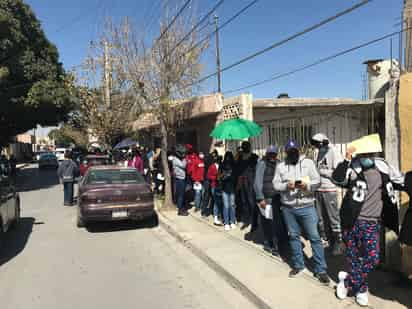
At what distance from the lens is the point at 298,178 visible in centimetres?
466

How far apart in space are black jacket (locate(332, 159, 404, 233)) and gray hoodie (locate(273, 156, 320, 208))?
63 cm

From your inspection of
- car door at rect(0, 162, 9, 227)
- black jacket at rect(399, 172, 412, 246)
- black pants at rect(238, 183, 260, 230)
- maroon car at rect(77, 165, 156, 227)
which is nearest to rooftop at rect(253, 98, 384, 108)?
black pants at rect(238, 183, 260, 230)

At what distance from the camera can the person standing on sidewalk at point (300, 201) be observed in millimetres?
4637

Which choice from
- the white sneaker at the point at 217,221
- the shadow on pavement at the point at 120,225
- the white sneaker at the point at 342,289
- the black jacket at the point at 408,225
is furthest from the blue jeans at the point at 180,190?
the black jacket at the point at 408,225

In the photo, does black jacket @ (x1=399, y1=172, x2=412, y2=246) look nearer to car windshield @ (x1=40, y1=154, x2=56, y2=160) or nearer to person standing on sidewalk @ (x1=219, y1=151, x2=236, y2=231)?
person standing on sidewalk @ (x1=219, y1=151, x2=236, y2=231)

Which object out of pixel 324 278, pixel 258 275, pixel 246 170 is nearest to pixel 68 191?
pixel 246 170

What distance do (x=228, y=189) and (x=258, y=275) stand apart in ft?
9.13

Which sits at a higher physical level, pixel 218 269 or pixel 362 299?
pixel 362 299

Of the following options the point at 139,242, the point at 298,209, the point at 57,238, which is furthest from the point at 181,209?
the point at 298,209

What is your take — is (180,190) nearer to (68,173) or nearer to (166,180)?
(166,180)

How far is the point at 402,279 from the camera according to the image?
4473 millimetres

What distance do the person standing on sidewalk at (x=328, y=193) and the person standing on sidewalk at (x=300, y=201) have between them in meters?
1.02

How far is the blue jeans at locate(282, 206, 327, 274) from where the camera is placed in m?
4.64

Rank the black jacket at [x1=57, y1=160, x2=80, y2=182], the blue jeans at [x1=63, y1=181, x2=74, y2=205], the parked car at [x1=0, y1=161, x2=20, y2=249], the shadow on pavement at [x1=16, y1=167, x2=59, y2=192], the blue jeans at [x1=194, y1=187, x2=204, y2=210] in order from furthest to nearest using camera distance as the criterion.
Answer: the shadow on pavement at [x1=16, y1=167, x2=59, y2=192] < the blue jeans at [x1=63, y1=181, x2=74, y2=205] < the black jacket at [x1=57, y1=160, x2=80, y2=182] < the blue jeans at [x1=194, y1=187, x2=204, y2=210] < the parked car at [x1=0, y1=161, x2=20, y2=249]
